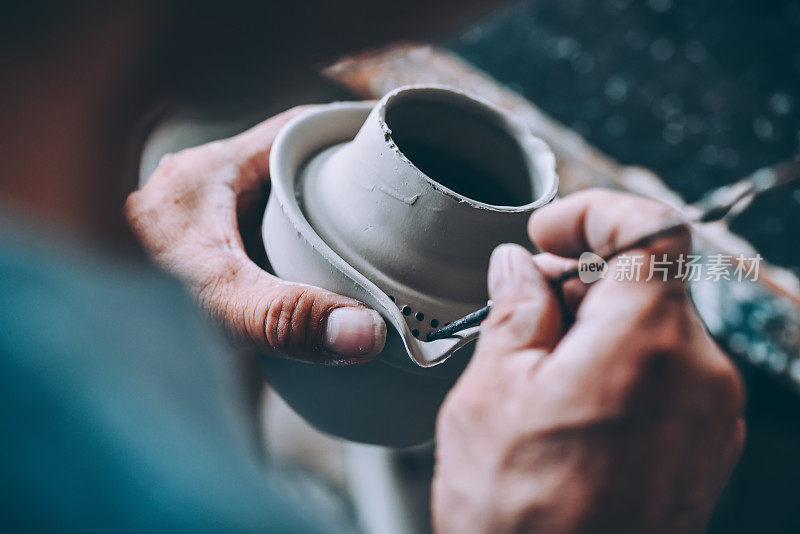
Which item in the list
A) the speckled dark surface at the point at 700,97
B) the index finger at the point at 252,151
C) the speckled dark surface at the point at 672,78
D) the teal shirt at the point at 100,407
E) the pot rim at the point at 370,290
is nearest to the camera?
the teal shirt at the point at 100,407

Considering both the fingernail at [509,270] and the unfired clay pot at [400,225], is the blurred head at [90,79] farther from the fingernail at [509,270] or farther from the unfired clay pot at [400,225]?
the fingernail at [509,270]

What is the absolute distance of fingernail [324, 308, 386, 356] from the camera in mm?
455

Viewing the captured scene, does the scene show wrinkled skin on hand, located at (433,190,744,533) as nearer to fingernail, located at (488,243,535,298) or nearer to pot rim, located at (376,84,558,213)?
fingernail, located at (488,243,535,298)

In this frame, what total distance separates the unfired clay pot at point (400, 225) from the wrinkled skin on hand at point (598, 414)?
0.08 meters

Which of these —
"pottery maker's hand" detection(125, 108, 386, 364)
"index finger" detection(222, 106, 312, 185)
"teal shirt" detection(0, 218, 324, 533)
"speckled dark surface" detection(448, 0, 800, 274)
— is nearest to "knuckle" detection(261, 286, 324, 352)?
"pottery maker's hand" detection(125, 108, 386, 364)

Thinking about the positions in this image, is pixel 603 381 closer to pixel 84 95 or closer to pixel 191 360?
pixel 191 360

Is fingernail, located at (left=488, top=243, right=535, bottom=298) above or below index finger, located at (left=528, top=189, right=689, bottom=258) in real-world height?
below

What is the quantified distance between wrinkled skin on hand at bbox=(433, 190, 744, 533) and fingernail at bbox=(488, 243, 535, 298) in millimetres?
14

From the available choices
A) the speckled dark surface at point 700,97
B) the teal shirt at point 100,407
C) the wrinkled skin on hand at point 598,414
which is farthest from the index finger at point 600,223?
the speckled dark surface at point 700,97

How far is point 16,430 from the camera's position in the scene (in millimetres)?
319

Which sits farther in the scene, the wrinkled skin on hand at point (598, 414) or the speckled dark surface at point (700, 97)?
the speckled dark surface at point (700, 97)

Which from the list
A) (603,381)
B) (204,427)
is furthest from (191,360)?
(603,381)

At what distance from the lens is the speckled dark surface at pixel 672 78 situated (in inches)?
44.3

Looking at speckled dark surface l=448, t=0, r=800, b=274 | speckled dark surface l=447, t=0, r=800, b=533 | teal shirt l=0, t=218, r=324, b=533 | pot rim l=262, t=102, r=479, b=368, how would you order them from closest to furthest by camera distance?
teal shirt l=0, t=218, r=324, b=533
pot rim l=262, t=102, r=479, b=368
speckled dark surface l=447, t=0, r=800, b=533
speckled dark surface l=448, t=0, r=800, b=274
